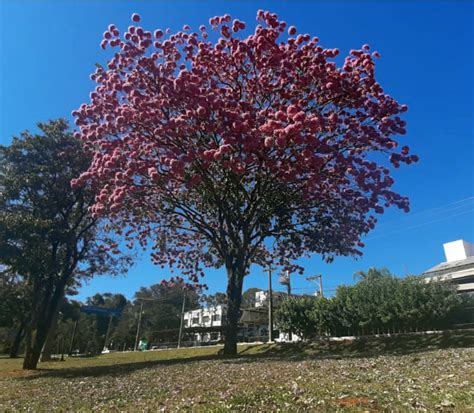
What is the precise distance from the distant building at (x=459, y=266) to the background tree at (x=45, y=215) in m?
32.1

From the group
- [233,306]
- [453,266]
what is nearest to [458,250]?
[453,266]

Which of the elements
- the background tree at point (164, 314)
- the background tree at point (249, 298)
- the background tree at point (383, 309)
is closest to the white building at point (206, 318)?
the background tree at point (164, 314)

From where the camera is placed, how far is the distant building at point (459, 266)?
42003mm

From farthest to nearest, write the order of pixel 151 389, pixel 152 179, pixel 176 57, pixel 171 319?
pixel 171 319, pixel 176 57, pixel 152 179, pixel 151 389

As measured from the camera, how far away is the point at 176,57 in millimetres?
16516

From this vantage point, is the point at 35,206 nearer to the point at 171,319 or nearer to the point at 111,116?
the point at 111,116

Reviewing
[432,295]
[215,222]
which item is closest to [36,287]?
[215,222]

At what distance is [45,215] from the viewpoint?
2116cm

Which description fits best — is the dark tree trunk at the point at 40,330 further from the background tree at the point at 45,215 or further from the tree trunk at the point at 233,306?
the tree trunk at the point at 233,306

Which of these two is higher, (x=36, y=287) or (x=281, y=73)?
(x=281, y=73)

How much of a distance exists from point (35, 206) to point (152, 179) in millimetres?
9562

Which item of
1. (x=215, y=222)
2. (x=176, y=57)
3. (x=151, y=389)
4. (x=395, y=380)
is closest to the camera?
(x=395, y=380)

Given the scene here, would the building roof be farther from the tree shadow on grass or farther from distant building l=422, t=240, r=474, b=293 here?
the tree shadow on grass

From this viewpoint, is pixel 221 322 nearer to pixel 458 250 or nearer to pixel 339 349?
pixel 458 250
